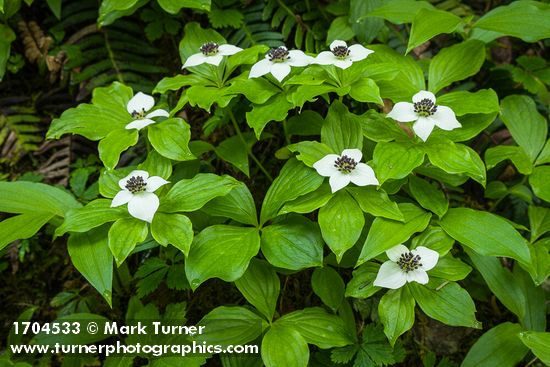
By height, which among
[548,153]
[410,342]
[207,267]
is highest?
[548,153]

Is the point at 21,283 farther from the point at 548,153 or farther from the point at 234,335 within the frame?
the point at 548,153

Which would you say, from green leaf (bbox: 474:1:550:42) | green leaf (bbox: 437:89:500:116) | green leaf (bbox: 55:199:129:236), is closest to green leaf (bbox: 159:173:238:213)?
green leaf (bbox: 55:199:129:236)

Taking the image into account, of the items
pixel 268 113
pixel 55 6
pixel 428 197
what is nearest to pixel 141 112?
pixel 268 113

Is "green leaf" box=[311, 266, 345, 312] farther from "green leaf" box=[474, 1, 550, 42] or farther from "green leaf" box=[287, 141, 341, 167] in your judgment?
"green leaf" box=[474, 1, 550, 42]

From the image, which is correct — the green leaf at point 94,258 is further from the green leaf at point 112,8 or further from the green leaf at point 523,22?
the green leaf at point 523,22

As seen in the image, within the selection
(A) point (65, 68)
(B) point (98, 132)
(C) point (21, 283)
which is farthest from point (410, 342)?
(A) point (65, 68)

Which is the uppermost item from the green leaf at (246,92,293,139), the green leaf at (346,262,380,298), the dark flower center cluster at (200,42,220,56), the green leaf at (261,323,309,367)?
the dark flower center cluster at (200,42,220,56)
